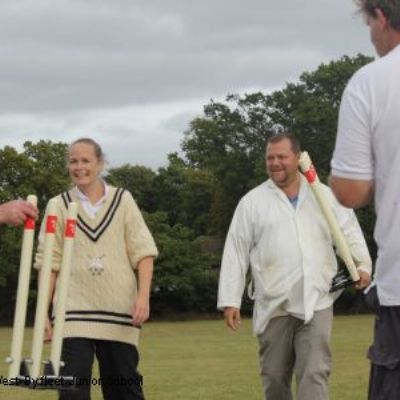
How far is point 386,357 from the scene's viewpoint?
367 centimetres

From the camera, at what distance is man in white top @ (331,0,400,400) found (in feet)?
11.7

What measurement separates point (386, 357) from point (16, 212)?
284 cm

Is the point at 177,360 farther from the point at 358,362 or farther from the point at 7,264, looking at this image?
the point at 7,264

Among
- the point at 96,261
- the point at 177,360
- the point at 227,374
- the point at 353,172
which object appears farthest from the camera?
the point at 177,360

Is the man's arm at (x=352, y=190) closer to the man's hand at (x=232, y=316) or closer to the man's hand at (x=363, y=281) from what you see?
the man's hand at (x=363, y=281)

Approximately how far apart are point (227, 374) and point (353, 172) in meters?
12.9

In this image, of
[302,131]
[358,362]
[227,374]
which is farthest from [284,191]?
[302,131]

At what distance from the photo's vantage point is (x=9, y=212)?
5.82m

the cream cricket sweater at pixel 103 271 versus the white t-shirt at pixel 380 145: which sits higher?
the white t-shirt at pixel 380 145

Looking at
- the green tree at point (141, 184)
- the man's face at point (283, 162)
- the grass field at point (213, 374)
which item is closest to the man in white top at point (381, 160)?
the man's face at point (283, 162)

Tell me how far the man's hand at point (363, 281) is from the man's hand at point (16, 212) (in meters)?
2.71

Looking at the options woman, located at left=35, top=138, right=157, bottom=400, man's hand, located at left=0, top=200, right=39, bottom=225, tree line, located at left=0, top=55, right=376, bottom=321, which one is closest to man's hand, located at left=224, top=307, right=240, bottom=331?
woman, located at left=35, top=138, right=157, bottom=400

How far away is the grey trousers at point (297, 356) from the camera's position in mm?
7512

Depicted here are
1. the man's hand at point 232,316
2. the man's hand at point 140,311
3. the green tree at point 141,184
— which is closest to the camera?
the man's hand at point 140,311
